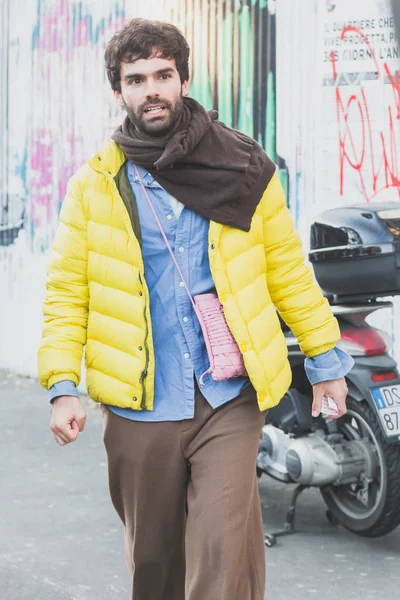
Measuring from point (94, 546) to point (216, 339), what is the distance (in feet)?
7.50

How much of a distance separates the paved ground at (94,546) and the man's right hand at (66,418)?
142 cm

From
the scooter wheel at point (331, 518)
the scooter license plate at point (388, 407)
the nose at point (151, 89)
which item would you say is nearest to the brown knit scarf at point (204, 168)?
the nose at point (151, 89)

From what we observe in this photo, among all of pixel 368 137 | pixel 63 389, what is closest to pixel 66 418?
pixel 63 389

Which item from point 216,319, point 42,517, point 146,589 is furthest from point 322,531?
point 216,319

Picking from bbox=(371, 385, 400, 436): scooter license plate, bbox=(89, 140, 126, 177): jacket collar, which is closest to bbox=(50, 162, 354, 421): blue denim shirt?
bbox=(89, 140, 126, 177): jacket collar

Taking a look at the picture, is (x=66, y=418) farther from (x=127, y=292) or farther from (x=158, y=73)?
(x=158, y=73)

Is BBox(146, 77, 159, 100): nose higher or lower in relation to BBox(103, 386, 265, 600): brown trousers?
higher

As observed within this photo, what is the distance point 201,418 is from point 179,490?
0.25 metres

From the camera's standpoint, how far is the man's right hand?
362 cm

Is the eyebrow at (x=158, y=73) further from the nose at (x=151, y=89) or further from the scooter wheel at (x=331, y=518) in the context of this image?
the scooter wheel at (x=331, y=518)

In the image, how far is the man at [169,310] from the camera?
142 inches

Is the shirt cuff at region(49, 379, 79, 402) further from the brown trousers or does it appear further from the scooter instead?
the scooter

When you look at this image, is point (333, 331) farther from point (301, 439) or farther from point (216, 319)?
point (301, 439)

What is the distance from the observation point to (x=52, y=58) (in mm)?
10125
